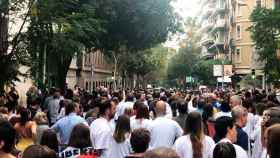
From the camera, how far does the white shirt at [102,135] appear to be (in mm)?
9334

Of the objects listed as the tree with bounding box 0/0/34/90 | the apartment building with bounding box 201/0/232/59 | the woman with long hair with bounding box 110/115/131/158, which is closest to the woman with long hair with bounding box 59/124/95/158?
the woman with long hair with bounding box 110/115/131/158

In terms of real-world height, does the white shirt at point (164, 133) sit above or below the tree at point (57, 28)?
below

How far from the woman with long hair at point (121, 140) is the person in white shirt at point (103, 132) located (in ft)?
0.42

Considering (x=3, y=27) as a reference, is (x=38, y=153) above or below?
below

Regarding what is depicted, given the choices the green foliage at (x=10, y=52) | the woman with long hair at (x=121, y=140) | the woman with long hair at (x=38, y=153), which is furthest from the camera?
the green foliage at (x=10, y=52)

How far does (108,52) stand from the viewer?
37.2 meters

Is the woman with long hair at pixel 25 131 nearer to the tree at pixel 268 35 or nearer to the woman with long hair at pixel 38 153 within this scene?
the woman with long hair at pixel 38 153

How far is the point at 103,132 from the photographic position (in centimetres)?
957

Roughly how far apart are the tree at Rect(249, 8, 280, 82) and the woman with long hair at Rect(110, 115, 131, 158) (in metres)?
22.2

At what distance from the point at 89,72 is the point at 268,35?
128 feet

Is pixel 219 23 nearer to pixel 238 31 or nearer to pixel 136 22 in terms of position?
pixel 238 31

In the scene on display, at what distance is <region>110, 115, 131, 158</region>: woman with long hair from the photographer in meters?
9.03

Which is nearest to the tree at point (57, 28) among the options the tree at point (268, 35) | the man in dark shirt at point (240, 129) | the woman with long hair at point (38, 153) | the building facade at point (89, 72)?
the tree at point (268, 35)

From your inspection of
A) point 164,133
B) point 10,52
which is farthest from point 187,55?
point 164,133
